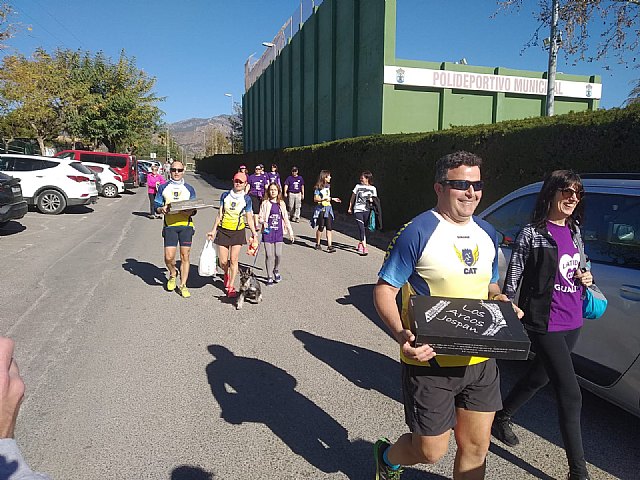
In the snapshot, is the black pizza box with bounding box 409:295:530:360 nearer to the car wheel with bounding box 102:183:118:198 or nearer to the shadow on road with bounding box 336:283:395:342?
the shadow on road with bounding box 336:283:395:342

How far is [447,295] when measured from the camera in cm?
243

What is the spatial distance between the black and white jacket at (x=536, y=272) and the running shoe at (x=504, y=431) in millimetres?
851

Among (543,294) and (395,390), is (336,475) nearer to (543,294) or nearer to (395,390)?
(395,390)

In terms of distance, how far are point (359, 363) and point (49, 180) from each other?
15.0m

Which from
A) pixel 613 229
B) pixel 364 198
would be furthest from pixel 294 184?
pixel 613 229

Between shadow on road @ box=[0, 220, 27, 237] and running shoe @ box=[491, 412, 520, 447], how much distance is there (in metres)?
12.5

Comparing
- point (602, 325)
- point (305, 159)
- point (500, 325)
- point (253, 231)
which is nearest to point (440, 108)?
point (305, 159)

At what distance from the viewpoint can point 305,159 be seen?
73.5 feet

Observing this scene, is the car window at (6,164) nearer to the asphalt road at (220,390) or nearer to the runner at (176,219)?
the asphalt road at (220,390)

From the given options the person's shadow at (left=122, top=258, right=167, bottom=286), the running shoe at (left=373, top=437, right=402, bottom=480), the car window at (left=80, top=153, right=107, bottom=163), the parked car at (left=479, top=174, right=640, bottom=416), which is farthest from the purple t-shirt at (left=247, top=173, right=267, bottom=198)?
the car window at (left=80, top=153, right=107, bottom=163)

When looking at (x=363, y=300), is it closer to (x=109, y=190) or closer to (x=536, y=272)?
(x=536, y=272)

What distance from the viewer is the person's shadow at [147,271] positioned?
796 cm

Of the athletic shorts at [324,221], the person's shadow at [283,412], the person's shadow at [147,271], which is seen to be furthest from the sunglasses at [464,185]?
the athletic shorts at [324,221]

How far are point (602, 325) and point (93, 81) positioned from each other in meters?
44.1
